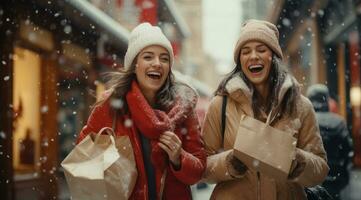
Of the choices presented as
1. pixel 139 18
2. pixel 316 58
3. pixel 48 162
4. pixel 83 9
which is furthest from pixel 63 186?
pixel 316 58

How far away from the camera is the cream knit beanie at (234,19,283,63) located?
11.4ft

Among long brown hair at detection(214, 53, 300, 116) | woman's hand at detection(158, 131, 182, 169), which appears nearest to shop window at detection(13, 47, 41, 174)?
long brown hair at detection(214, 53, 300, 116)

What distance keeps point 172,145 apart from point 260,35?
0.90 m

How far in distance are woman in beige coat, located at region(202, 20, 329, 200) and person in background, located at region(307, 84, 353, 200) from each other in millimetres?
3037

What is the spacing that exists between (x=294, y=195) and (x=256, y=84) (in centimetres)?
72

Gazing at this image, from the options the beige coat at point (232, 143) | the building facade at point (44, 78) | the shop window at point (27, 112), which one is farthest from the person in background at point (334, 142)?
the shop window at point (27, 112)

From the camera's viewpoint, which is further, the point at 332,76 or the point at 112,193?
the point at 332,76

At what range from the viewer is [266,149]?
3184mm

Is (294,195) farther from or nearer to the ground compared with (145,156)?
nearer to the ground

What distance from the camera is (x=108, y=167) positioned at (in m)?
3.14

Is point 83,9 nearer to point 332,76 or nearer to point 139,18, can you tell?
point 139,18

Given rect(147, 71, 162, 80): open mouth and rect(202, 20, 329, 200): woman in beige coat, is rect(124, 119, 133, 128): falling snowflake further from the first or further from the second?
rect(202, 20, 329, 200): woman in beige coat

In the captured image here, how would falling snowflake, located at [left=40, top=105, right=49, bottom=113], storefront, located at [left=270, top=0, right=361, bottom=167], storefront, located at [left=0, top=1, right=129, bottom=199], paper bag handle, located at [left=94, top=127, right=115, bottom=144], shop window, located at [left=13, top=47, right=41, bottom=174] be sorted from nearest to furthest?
paper bag handle, located at [left=94, top=127, right=115, bottom=144] < storefront, located at [left=0, top=1, right=129, bottom=199] < shop window, located at [left=13, top=47, right=41, bottom=174] < falling snowflake, located at [left=40, top=105, right=49, bottom=113] < storefront, located at [left=270, top=0, right=361, bottom=167]

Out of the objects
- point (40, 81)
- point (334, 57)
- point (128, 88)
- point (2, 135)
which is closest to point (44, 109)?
point (40, 81)
